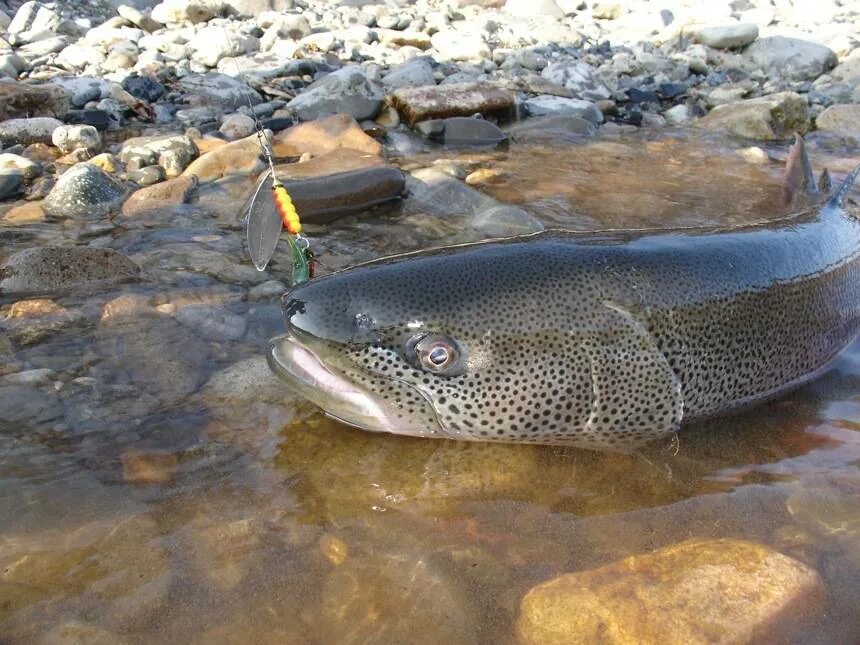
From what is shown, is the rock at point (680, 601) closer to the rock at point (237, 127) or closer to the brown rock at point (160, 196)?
the brown rock at point (160, 196)

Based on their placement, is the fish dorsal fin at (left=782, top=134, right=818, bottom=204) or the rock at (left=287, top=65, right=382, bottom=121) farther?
the rock at (left=287, top=65, right=382, bottom=121)

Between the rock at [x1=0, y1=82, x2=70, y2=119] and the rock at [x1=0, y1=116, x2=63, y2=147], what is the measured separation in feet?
2.02

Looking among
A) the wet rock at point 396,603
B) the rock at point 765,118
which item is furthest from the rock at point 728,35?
the wet rock at point 396,603

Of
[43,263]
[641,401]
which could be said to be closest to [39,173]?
[43,263]

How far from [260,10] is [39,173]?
524 inches

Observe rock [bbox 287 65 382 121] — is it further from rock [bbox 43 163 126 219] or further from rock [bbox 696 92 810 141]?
rock [bbox 696 92 810 141]

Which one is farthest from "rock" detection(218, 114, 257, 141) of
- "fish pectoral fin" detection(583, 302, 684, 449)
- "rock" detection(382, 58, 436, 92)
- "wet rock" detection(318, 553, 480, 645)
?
"wet rock" detection(318, 553, 480, 645)

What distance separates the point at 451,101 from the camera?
9703 millimetres

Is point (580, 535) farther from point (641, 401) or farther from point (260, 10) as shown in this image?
point (260, 10)

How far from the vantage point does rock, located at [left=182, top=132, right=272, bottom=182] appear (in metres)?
7.03

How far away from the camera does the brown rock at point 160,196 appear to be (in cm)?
616

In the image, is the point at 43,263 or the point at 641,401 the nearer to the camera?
the point at 641,401

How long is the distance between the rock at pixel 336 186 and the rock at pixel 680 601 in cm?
434

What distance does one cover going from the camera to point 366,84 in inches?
408
